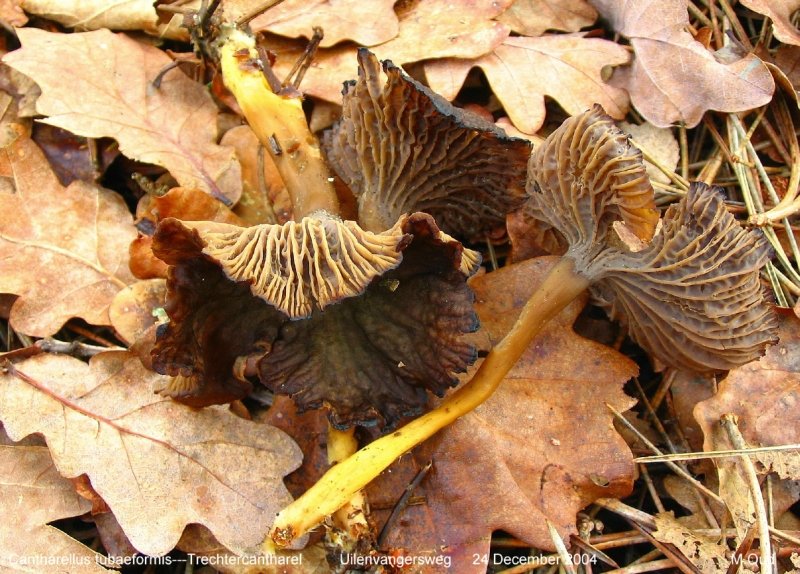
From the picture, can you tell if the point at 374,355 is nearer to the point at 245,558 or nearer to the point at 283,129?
the point at 245,558

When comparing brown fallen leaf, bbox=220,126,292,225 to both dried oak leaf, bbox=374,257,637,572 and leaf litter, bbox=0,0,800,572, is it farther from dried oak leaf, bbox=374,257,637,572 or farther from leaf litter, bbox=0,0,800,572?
dried oak leaf, bbox=374,257,637,572

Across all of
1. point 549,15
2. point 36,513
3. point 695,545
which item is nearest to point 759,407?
point 695,545

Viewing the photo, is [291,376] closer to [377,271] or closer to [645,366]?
[377,271]

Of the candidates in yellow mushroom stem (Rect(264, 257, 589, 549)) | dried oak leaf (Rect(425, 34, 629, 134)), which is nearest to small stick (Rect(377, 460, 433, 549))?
yellow mushroom stem (Rect(264, 257, 589, 549))

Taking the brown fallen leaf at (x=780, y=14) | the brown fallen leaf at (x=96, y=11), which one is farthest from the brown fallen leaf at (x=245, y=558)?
the brown fallen leaf at (x=780, y=14)

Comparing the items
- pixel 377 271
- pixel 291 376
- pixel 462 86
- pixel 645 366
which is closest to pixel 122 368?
pixel 291 376

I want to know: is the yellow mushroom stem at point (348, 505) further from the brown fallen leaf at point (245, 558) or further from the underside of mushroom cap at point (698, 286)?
the underside of mushroom cap at point (698, 286)

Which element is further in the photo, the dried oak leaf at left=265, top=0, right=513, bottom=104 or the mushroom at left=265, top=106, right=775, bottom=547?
the dried oak leaf at left=265, top=0, right=513, bottom=104
